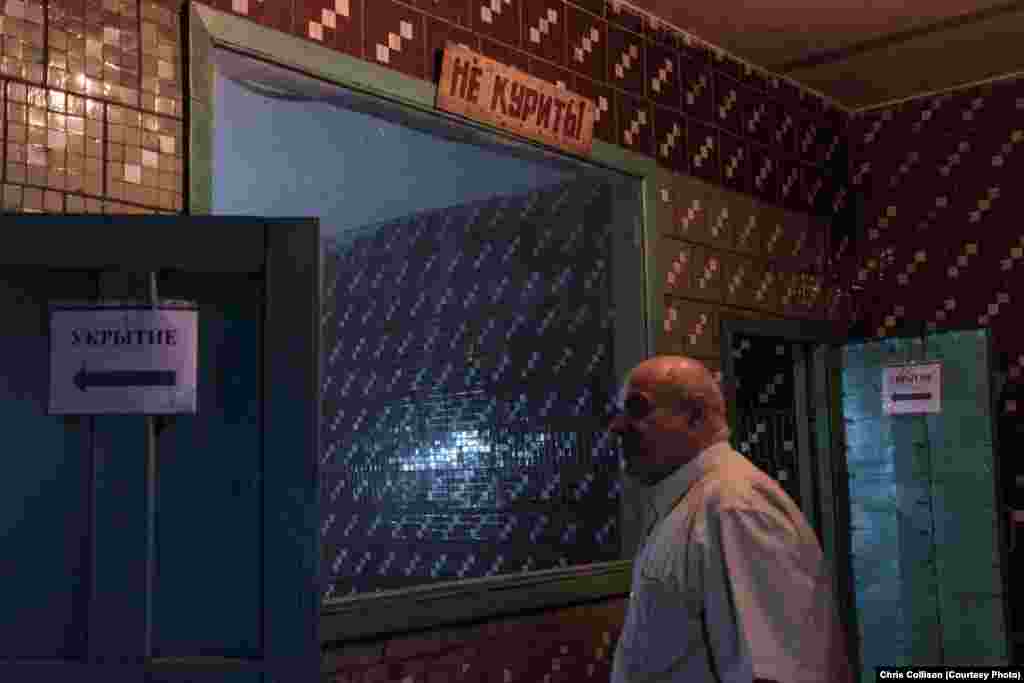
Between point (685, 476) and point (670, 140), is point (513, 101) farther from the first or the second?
point (685, 476)

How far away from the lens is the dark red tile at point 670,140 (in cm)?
463

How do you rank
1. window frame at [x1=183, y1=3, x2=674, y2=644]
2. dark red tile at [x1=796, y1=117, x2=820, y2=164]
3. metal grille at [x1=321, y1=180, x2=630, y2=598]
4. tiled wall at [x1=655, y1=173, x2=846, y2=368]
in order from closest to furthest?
window frame at [x1=183, y1=3, x2=674, y2=644] < tiled wall at [x1=655, y1=173, x2=846, y2=368] < metal grille at [x1=321, y1=180, x2=630, y2=598] < dark red tile at [x1=796, y1=117, x2=820, y2=164]

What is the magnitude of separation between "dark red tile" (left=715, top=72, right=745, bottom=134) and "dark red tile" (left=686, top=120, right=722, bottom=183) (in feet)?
Answer: 0.34

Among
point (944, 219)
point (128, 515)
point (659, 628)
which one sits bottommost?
point (659, 628)

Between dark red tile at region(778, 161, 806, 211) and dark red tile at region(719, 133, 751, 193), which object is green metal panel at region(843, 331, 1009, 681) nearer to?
dark red tile at region(778, 161, 806, 211)

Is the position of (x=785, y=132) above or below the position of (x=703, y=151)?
above

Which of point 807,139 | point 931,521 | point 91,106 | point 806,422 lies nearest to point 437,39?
point 91,106

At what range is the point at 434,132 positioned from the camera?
3.83 meters

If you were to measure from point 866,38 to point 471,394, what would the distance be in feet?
8.28

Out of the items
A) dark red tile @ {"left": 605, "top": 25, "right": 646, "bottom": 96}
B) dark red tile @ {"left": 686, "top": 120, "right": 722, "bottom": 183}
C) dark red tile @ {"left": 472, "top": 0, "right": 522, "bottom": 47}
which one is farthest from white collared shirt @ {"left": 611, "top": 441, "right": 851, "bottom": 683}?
dark red tile @ {"left": 686, "top": 120, "right": 722, "bottom": 183}

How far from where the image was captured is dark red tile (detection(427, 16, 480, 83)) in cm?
363

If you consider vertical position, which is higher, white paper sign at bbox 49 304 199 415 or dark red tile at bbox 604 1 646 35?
dark red tile at bbox 604 1 646 35

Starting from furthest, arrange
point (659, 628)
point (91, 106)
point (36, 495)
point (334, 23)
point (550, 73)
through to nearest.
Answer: point (550, 73)
point (334, 23)
point (91, 106)
point (659, 628)
point (36, 495)

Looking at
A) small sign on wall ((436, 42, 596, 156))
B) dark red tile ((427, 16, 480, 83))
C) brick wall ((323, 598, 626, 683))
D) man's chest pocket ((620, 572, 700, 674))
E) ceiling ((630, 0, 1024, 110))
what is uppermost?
ceiling ((630, 0, 1024, 110))
